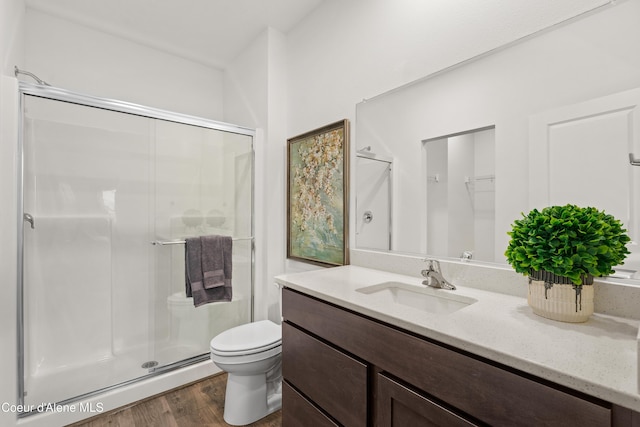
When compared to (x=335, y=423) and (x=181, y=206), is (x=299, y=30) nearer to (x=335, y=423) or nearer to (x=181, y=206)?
(x=181, y=206)

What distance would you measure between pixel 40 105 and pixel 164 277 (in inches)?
49.7

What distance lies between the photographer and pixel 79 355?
2.09 m

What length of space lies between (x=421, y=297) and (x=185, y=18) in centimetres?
246

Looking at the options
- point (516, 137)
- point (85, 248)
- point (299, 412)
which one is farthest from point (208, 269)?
point (516, 137)

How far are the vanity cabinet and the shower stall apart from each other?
113 centimetres

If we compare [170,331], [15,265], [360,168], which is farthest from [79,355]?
[360,168]

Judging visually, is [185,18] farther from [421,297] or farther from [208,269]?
[421,297]

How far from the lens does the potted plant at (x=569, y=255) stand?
0.77 metres

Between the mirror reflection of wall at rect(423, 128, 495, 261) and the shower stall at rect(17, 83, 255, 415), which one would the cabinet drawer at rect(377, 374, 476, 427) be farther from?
the shower stall at rect(17, 83, 255, 415)

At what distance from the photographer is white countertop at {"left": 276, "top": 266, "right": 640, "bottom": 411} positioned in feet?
1.81

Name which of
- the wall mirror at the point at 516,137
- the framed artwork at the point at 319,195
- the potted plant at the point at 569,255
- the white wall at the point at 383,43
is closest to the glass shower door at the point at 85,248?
the framed artwork at the point at 319,195

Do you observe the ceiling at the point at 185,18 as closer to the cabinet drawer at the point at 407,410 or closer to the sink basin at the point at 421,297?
the sink basin at the point at 421,297

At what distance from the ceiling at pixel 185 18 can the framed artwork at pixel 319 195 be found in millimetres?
885

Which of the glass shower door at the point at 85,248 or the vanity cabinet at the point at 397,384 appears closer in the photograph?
the vanity cabinet at the point at 397,384
